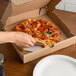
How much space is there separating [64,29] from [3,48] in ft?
1.45

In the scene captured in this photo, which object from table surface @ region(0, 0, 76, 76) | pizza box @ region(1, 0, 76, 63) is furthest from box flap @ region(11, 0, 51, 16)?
table surface @ region(0, 0, 76, 76)

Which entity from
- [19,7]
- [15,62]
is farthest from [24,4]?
[15,62]

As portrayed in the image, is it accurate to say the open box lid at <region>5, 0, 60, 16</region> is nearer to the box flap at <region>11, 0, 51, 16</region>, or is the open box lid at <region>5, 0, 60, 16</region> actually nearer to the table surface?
the box flap at <region>11, 0, 51, 16</region>

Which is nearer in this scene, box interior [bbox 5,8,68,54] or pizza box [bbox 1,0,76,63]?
pizza box [bbox 1,0,76,63]

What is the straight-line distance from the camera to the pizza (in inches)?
46.2

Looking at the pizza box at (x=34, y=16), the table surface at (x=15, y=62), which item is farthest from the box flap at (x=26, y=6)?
the table surface at (x=15, y=62)

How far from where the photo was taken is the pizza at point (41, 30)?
1174mm

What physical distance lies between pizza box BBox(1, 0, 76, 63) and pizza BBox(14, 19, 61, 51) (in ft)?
0.15

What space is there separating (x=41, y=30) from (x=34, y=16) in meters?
0.17

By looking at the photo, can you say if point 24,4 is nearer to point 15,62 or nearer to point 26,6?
point 26,6

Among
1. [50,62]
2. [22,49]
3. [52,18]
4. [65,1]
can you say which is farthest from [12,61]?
[65,1]

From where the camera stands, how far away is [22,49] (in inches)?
44.3

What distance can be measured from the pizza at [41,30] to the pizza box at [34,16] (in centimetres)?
4

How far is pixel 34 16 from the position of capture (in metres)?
1.41
